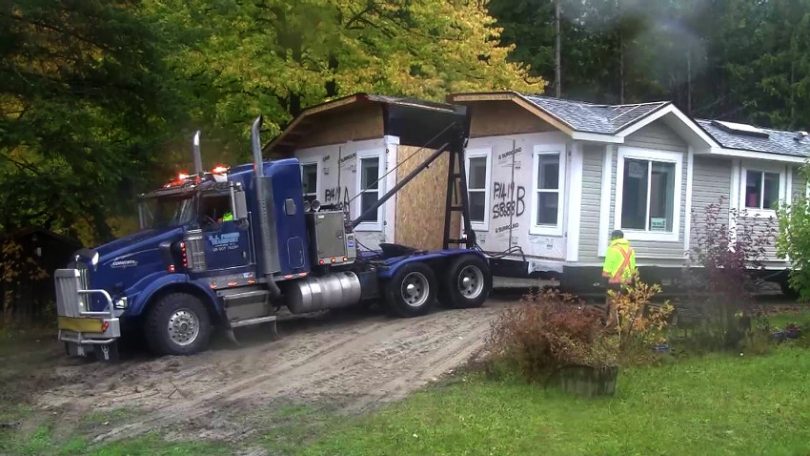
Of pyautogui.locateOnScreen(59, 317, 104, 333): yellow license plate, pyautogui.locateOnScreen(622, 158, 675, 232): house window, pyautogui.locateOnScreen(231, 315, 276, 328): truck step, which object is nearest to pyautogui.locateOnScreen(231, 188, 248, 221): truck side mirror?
pyautogui.locateOnScreen(231, 315, 276, 328): truck step

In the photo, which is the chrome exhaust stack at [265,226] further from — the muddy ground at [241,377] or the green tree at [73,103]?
the green tree at [73,103]

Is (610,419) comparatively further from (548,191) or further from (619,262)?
(548,191)

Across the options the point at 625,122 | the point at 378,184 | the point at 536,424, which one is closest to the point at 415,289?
the point at 378,184

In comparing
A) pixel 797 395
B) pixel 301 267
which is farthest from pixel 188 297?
pixel 797 395

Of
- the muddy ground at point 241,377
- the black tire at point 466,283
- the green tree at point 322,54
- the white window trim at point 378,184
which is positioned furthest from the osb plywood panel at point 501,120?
the muddy ground at point 241,377

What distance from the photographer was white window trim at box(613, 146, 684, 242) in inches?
623

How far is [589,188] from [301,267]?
561 cm

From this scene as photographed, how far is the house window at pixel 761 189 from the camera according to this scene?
59.1 feet

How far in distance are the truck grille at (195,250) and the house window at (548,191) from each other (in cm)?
648

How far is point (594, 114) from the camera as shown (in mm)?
16172

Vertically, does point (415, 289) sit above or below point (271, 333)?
above

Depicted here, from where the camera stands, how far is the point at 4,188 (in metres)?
13.8

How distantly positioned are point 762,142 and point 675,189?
3187 millimetres

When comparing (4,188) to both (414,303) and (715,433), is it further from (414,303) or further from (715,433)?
(715,433)
